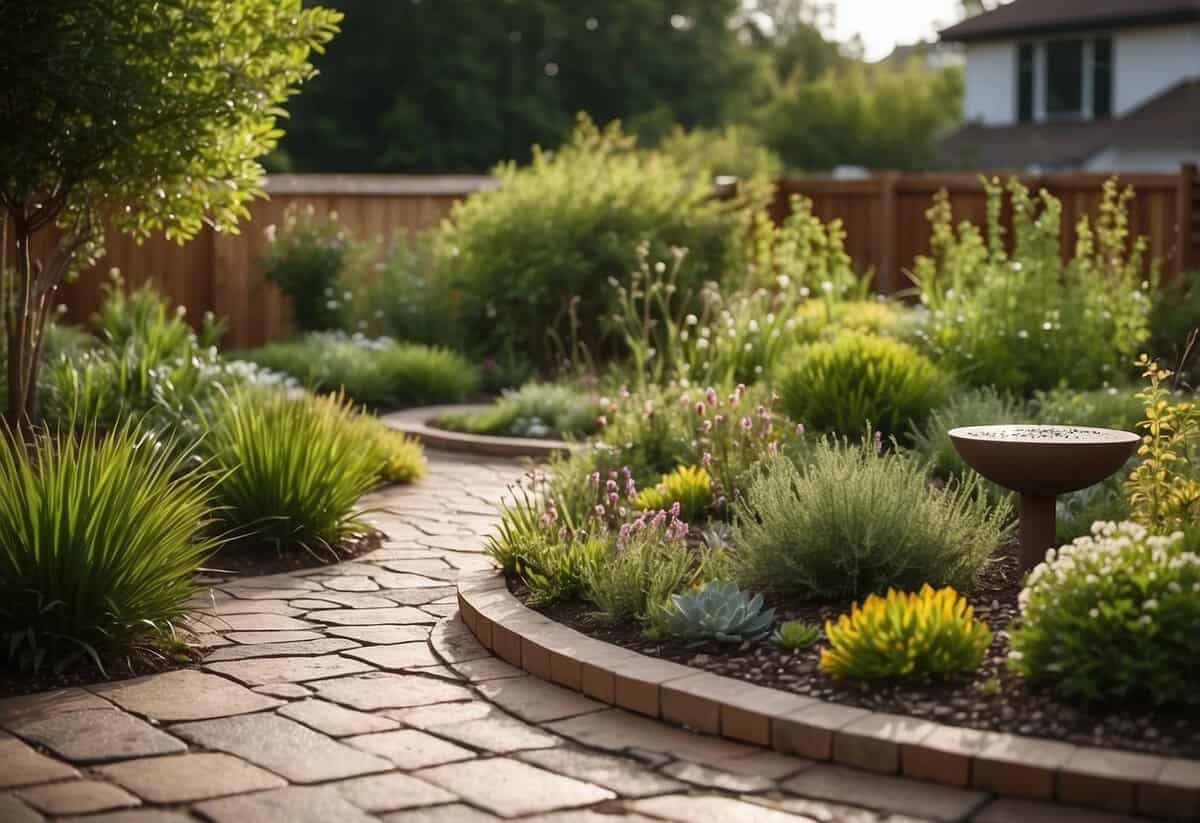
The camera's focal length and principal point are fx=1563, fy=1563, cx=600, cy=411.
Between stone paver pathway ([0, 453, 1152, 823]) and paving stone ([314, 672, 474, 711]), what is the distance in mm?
12

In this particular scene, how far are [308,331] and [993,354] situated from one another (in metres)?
7.59

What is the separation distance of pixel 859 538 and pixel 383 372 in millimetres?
7522

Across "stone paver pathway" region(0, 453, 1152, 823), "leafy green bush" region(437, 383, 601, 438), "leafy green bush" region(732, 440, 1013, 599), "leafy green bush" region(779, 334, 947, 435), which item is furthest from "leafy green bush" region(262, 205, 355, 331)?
"leafy green bush" region(732, 440, 1013, 599)

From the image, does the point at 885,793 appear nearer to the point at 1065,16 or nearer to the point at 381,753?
the point at 381,753

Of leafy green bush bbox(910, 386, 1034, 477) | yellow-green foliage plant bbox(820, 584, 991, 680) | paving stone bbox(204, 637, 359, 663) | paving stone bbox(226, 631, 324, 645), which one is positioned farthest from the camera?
leafy green bush bbox(910, 386, 1034, 477)

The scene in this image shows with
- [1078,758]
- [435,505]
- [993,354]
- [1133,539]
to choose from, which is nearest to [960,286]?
[993,354]

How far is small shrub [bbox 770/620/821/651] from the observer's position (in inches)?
212

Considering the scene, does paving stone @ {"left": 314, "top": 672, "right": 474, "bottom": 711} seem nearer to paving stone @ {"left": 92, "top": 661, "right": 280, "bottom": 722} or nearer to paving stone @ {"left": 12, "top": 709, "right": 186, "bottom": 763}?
paving stone @ {"left": 92, "top": 661, "right": 280, "bottom": 722}

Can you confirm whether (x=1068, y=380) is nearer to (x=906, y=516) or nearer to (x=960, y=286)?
(x=960, y=286)

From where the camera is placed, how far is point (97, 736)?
4.88 meters

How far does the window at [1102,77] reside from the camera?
30906mm

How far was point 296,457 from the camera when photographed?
7.34m

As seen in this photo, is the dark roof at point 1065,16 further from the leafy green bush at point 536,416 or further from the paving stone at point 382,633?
the paving stone at point 382,633

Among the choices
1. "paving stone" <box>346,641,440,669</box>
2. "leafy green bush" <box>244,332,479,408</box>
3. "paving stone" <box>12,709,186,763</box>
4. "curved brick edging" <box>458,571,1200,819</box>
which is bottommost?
"paving stone" <box>346,641,440,669</box>
